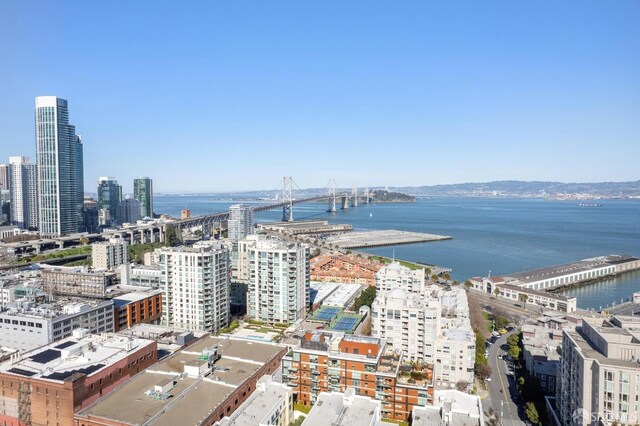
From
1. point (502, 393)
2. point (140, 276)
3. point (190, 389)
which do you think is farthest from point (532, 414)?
point (140, 276)

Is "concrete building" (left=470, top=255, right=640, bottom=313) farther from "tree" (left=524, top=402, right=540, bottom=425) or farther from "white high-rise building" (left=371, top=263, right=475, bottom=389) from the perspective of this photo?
"tree" (left=524, top=402, right=540, bottom=425)

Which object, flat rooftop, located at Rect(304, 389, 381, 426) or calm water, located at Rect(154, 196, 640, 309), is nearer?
flat rooftop, located at Rect(304, 389, 381, 426)

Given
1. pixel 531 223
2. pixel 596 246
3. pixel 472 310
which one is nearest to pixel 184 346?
pixel 472 310

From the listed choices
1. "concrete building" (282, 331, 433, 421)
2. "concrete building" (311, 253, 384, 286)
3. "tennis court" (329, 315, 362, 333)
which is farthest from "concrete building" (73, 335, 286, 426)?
"concrete building" (311, 253, 384, 286)

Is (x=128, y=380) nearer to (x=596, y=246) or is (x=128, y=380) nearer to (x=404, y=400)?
(x=404, y=400)

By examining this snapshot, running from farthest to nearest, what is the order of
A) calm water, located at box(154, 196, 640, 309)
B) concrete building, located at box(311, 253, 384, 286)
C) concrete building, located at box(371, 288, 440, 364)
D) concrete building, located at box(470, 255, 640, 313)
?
calm water, located at box(154, 196, 640, 309) < concrete building, located at box(311, 253, 384, 286) < concrete building, located at box(470, 255, 640, 313) < concrete building, located at box(371, 288, 440, 364)

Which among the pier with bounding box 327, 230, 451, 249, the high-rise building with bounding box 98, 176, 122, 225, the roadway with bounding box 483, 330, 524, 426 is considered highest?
the high-rise building with bounding box 98, 176, 122, 225

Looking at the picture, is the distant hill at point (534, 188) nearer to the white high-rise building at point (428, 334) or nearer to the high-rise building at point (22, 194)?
the high-rise building at point (22, 194)

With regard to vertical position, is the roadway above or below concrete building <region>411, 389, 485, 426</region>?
below
